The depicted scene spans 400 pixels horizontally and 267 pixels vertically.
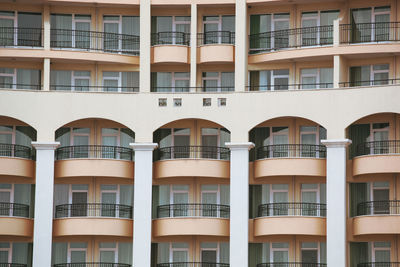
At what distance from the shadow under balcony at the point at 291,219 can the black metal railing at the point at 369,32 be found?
28.3 feet

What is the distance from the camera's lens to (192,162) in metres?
66.6

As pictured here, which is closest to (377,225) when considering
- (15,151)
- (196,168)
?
(196,168)

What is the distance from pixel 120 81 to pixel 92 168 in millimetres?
5330

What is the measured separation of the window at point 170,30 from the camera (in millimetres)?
69250

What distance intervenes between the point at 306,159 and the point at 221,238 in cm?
594

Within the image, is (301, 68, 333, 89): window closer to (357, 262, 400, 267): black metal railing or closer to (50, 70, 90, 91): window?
(357, 262, 400, 267): black metal railing

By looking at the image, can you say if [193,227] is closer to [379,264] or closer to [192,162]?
[192,162]

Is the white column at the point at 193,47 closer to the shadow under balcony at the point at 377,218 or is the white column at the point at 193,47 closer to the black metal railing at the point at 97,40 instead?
the black metal railing at the point at 97,40

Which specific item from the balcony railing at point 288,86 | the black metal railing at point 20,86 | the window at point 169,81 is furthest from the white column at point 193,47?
the black metal railing at point 20,86

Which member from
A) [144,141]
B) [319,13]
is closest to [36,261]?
[144,141]

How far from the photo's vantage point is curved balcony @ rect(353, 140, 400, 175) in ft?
211

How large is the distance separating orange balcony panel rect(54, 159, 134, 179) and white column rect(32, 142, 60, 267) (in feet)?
2.24

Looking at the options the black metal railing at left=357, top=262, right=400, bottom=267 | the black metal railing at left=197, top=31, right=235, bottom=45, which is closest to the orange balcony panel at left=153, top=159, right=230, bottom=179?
the black metal railing at left=197, top=31, right=235, bottom=45

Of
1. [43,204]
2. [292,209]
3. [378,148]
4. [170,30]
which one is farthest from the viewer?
[170,30]
